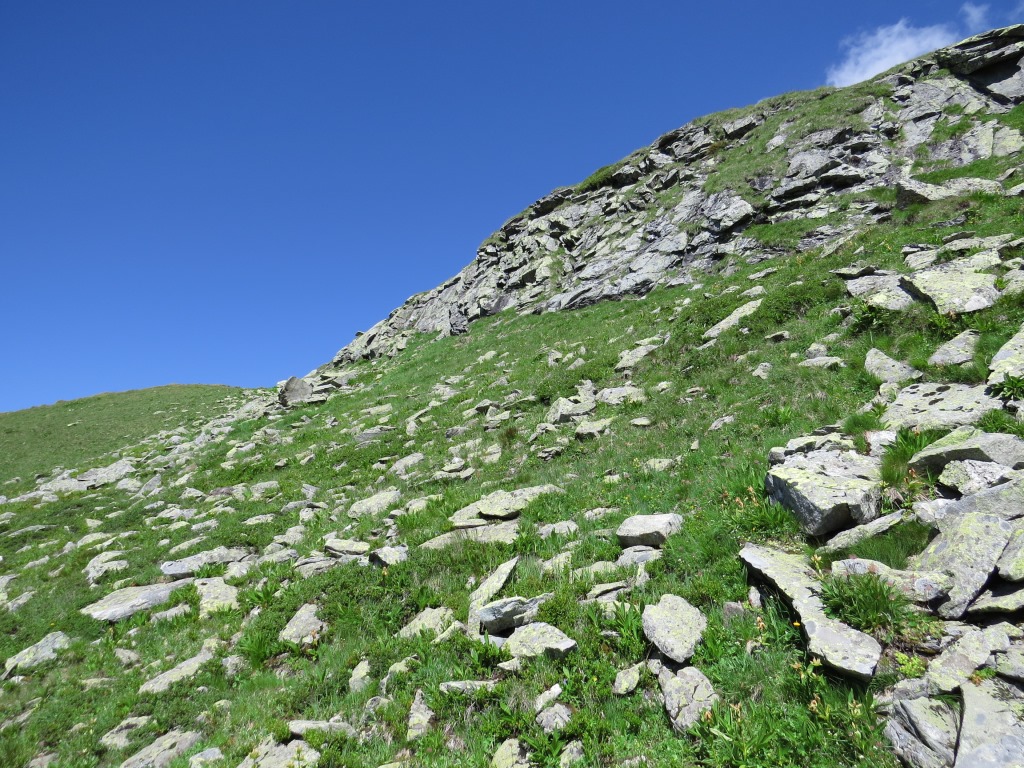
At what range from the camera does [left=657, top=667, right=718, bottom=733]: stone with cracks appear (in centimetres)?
462

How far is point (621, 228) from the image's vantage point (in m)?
38.1

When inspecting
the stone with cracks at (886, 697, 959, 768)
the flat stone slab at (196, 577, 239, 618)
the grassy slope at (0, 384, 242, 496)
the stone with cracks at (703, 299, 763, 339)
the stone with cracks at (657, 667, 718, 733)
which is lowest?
the stone with cracks at (657, 667, 718, 733)

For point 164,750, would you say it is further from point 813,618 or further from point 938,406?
point 938,406

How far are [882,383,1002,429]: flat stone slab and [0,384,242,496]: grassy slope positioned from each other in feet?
117

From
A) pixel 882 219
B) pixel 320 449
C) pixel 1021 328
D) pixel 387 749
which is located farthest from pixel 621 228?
pixel 387 749

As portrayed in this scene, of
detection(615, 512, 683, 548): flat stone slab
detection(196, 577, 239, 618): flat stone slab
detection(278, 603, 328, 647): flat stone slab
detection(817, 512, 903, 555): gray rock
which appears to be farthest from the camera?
detection(196, 577, 239, 618): flat stone slab

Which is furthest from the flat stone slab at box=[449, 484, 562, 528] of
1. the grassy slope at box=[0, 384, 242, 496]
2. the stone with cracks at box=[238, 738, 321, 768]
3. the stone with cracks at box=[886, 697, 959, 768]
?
the grassy slope at box=[0, 384, 242, 496]

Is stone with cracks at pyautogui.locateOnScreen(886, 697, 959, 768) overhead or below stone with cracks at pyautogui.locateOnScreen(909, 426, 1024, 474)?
below

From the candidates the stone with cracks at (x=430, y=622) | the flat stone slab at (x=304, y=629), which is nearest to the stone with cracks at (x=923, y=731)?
the stone with cracks at (x=430, y=622)

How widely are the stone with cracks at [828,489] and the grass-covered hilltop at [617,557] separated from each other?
0.06 meters

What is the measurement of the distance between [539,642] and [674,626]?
1624 millimetres

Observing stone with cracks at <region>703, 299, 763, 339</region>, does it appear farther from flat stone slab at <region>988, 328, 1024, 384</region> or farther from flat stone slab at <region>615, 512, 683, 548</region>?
flat stone slab at <region>615, 512, 683, 548</region>

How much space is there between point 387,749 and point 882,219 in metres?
28.2

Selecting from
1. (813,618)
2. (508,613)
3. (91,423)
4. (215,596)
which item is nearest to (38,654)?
(215,596)
